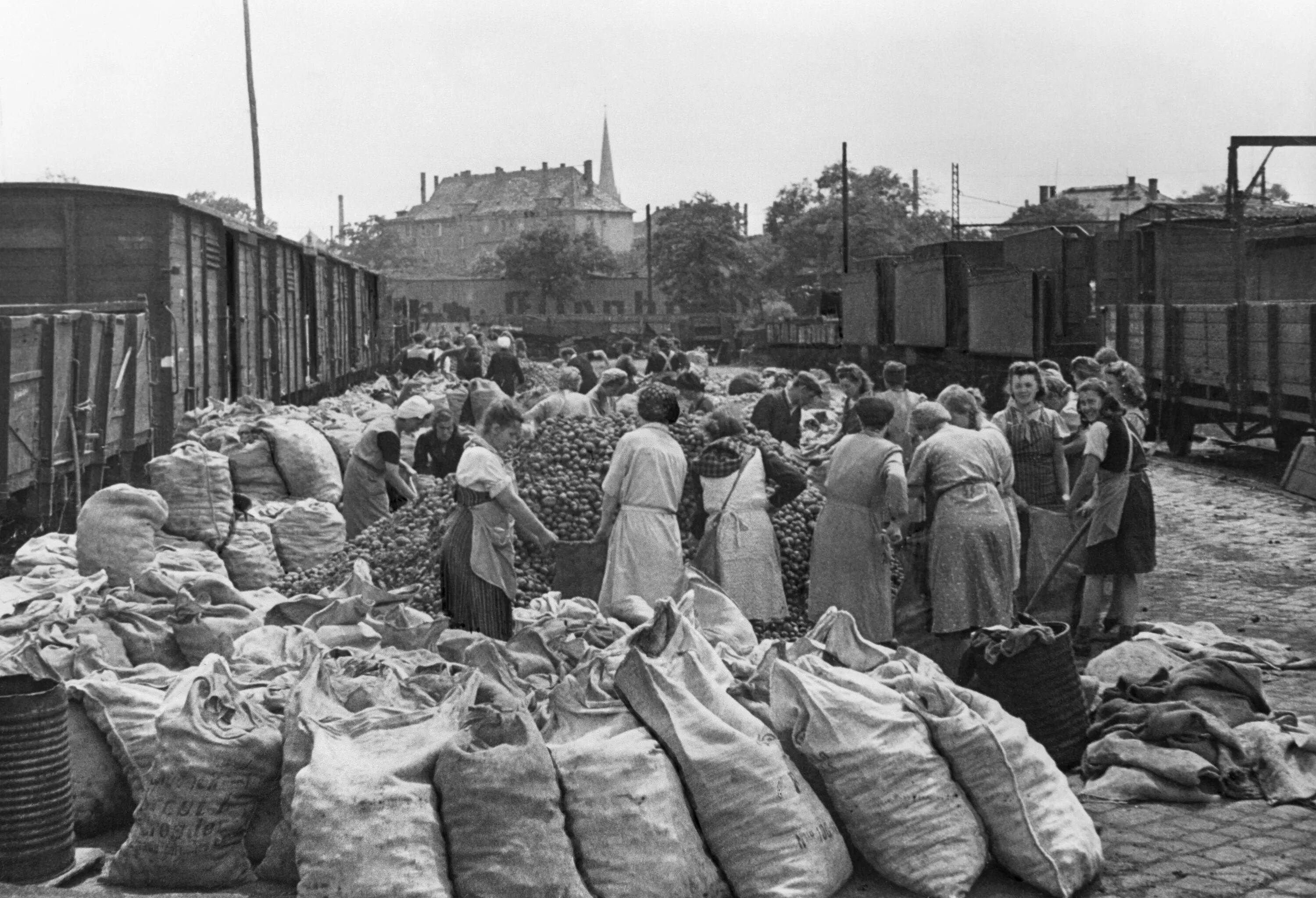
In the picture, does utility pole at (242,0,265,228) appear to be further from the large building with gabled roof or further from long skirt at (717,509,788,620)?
the large building with gabled roof

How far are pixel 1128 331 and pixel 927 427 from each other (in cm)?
1392

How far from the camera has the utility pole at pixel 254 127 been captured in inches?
1447

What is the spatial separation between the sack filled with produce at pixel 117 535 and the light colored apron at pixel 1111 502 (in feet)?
16.5

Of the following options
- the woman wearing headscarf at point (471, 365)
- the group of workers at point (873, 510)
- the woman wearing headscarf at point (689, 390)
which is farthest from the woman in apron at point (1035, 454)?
the woman wearing headscarf at point (471, 365)

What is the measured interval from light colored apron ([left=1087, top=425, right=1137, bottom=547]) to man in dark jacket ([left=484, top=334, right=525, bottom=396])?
40.3 ft

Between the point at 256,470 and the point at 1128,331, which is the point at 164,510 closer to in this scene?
the point at 256,470

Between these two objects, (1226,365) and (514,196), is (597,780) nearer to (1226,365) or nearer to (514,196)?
(1226,365)

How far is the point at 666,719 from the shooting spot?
4609 mm

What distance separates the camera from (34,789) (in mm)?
4652

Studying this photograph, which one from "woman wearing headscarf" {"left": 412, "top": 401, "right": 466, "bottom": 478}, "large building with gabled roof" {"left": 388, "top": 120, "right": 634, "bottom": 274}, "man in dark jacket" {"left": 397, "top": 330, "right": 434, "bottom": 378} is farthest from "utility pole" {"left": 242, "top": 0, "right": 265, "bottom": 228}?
"large building with gabled roof" {"left": 388, "top": 120, "right": 634, "bottom": 274}

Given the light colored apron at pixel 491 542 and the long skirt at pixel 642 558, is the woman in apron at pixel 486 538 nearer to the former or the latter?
the light colored apron at pixel 491 542

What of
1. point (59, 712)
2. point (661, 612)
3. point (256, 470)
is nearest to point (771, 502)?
point (661, 612)

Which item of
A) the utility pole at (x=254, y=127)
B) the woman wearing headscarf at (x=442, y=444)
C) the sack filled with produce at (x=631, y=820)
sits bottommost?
the sack filled with produce at (x=631, y=820)

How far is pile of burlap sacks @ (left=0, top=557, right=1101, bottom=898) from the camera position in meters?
4.32
